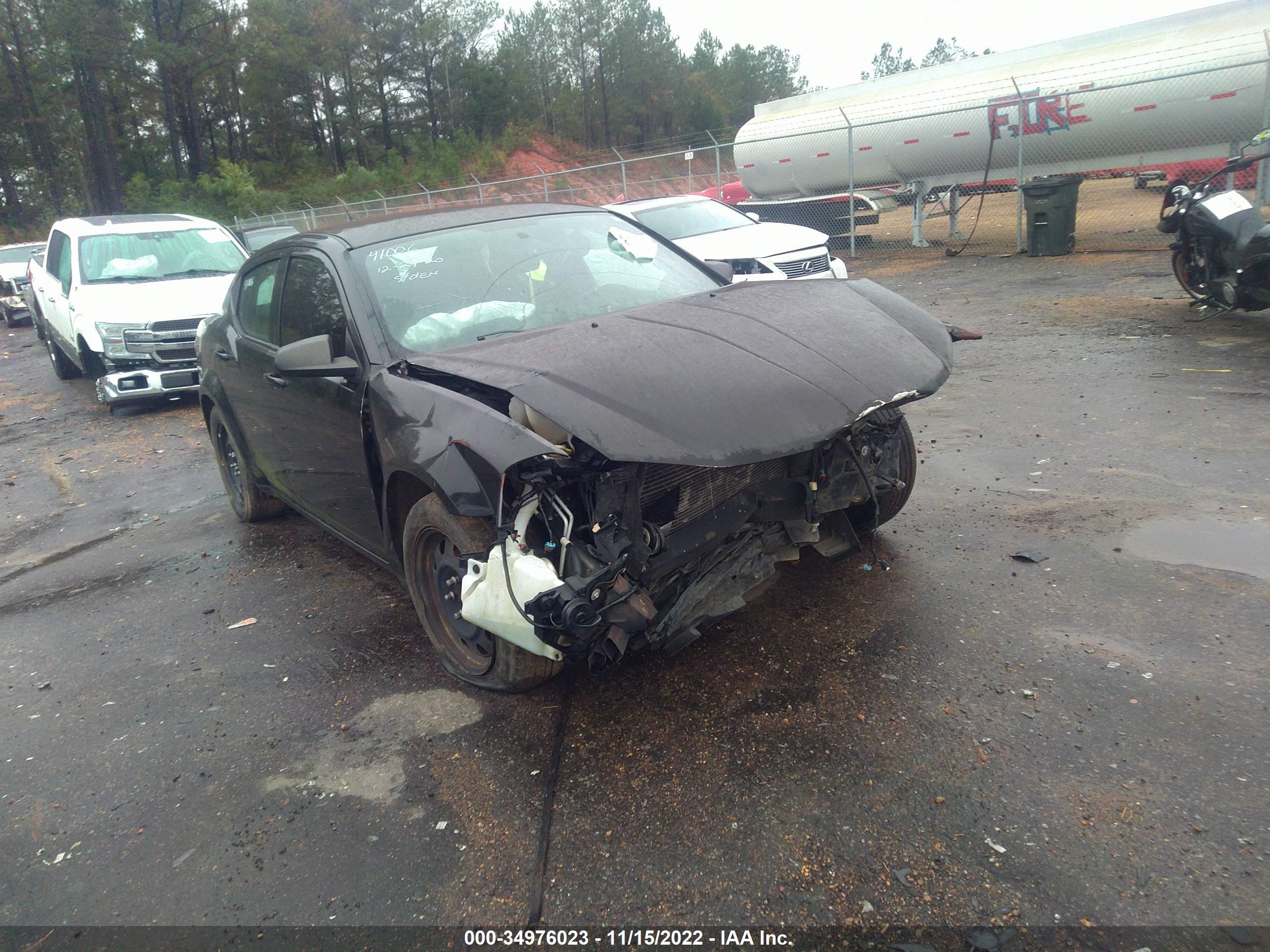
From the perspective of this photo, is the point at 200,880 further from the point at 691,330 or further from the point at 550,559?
the point at 691,330

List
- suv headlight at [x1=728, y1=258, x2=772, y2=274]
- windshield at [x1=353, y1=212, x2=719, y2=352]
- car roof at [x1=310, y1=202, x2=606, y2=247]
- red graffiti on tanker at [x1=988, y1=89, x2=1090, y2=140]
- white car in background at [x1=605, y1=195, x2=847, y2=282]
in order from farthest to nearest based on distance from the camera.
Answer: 1. red graffiti on tanker at [x1=988, y1=89, x2=1090, y2=140]
2. white car in background at [x1=605, y1=195, x2=847, y2=282]
3. suv headlight at [x1=728, y1=258, x2=772, y2=274]
4. car roof at [x1=310, y1=202, x2=606, y2=247]
5. windshield at [x1=353, y1=212, x2=719, y2=352]

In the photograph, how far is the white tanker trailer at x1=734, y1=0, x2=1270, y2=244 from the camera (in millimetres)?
13555

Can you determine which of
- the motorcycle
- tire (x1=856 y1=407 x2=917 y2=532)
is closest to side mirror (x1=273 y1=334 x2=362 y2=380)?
tire (x1=856 y1=407 x2=917 y2=532)

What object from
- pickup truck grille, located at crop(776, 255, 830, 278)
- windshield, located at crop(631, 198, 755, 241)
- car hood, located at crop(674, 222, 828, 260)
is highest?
windshield, located at crop(631, 198, 755, 241)

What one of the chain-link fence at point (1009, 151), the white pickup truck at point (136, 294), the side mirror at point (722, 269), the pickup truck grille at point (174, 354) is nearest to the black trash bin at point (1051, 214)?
the chain-link fence at point (1009, 151)

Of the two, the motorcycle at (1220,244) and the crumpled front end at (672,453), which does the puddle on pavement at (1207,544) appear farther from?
the motorcycle at (1220,244)

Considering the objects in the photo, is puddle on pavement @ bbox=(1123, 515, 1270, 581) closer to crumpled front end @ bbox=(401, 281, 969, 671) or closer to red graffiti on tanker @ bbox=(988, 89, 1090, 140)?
crumpled front end @ bbox=(401, 281, 969, 671)

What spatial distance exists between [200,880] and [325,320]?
2363 millimetres

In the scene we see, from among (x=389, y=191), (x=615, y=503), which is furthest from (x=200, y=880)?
(x=389, y=191)

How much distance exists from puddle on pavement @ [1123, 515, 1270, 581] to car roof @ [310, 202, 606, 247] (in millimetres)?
3197

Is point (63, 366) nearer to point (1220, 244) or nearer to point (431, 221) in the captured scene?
point (431, 221)

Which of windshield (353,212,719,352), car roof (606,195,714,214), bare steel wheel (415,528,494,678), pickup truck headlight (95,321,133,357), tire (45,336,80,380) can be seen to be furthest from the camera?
tire (45,336,80,380)

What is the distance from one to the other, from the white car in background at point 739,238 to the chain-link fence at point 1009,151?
9.40 feet

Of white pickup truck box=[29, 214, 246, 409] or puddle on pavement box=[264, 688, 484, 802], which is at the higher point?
white pickup truck box=[29, 214, 246, 409]
